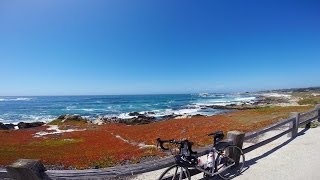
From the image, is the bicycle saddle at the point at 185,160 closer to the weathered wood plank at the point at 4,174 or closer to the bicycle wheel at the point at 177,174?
the bicycle wheel at the point at 177,174

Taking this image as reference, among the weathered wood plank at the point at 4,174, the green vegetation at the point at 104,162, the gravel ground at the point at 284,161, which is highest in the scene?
the weathered wood plank at the point at 4,174

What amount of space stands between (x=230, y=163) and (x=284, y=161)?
266 cm

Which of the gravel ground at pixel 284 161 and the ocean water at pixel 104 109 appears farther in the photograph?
the ocean water at pixel 104 109

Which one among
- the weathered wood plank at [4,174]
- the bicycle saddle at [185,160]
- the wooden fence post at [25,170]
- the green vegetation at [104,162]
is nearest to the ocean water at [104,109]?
the green vegetation at [104,162]

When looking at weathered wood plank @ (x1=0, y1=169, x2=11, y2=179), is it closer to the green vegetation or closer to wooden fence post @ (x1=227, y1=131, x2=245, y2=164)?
wooden fence post @ (x1=227, y1=131, x2=245, y2=164)

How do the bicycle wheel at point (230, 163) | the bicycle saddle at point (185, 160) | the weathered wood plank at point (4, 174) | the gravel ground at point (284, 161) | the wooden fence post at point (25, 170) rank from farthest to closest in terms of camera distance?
the gravel ground at point (284, 161) < the bicycle wheel at point (230, 163) < the bicycle saddle at point (185, 160) < the weathered wood plank at point (4, 174) < the wooden fence post at point (25, 170)

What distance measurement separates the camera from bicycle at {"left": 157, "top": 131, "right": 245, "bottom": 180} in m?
6.48

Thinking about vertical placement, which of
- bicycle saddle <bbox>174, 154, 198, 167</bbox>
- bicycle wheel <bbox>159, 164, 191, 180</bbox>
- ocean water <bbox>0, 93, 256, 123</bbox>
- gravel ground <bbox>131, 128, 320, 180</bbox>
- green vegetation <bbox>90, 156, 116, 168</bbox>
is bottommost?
ocean water <bbox>0, 93, 256, 123</bbox>

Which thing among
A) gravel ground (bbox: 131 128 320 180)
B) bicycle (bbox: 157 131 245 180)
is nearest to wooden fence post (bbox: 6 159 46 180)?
bicycle (bbox: 157 131 245 180)

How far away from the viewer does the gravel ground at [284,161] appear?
8.58 m

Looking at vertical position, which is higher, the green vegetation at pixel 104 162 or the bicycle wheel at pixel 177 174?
the bicycle wheel at pixel 177 174

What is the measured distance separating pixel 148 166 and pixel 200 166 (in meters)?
1.82

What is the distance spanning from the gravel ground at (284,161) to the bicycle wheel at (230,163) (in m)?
0.24

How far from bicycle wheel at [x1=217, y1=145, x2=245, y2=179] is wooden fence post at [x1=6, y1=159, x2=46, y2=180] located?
4.94m
